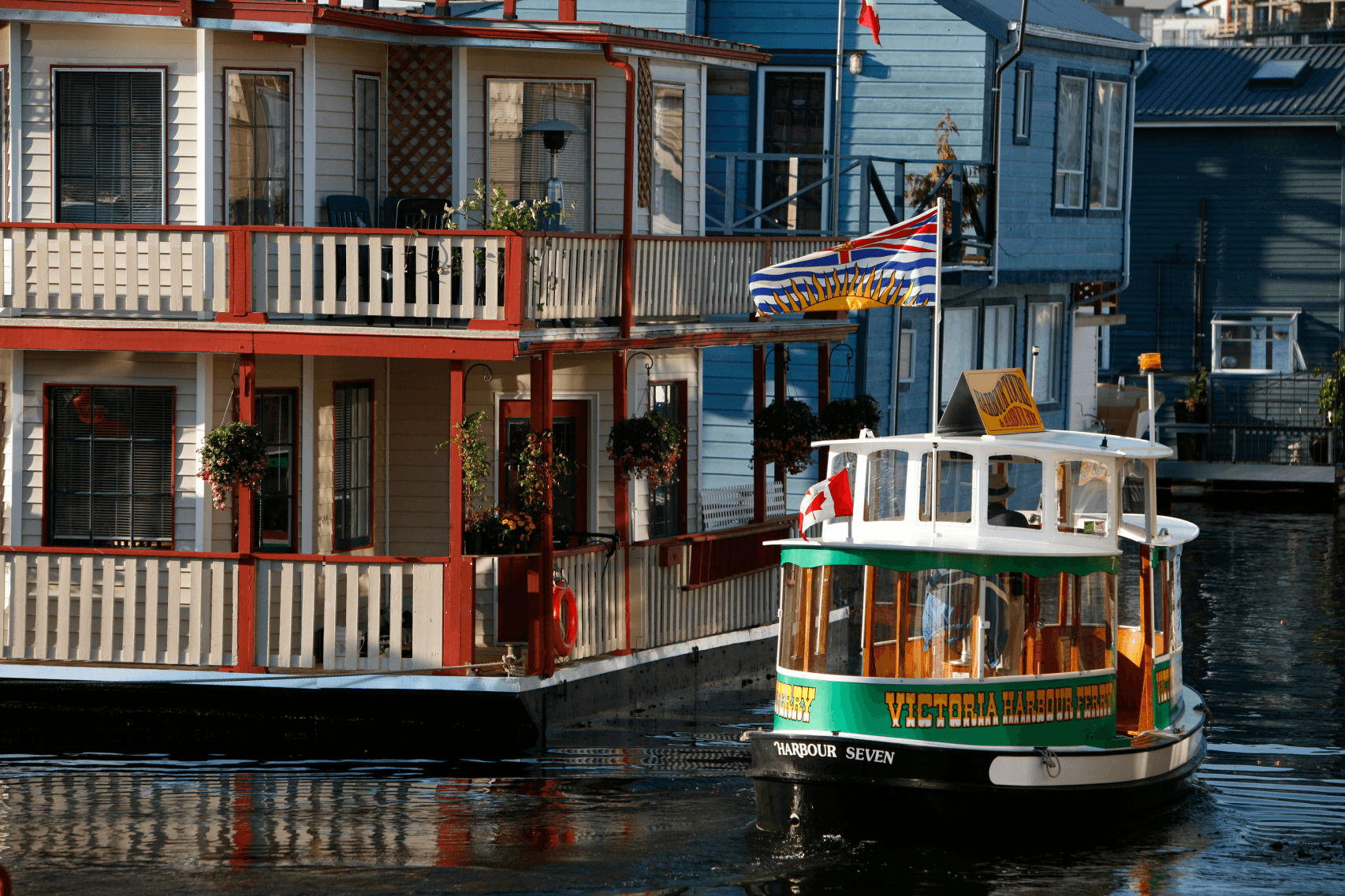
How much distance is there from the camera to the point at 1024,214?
29.2 metres

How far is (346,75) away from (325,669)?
20.2 ft

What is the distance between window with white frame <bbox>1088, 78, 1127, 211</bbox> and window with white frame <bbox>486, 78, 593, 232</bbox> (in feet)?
42.9

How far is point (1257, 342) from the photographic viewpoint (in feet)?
142

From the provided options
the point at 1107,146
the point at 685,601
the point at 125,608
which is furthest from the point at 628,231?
the point at 1107,146

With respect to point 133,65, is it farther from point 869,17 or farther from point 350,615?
point 869,17

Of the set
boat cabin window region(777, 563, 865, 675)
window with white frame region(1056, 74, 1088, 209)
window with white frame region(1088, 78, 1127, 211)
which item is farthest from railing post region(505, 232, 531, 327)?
window with white frame region(1088, 78, 1127, 211)

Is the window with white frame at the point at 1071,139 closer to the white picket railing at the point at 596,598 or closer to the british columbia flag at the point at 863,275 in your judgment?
the british columbia flag at the point at 863,275

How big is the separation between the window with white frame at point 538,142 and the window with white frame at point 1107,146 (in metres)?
13.1

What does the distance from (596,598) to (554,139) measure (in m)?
4.92

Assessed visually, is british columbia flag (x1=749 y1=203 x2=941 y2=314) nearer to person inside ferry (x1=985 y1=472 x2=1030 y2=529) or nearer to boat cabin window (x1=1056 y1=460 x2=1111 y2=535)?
boat cabin window (x1=1056 y1=460 x2=1111 y2=535)

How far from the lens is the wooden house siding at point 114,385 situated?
60.2ft

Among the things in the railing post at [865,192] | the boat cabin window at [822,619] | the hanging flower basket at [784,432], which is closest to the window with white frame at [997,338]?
the railing post at [865,192]

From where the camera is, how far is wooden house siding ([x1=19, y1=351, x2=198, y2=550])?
1834 centimetres

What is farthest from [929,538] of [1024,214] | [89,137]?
[1024,214]
